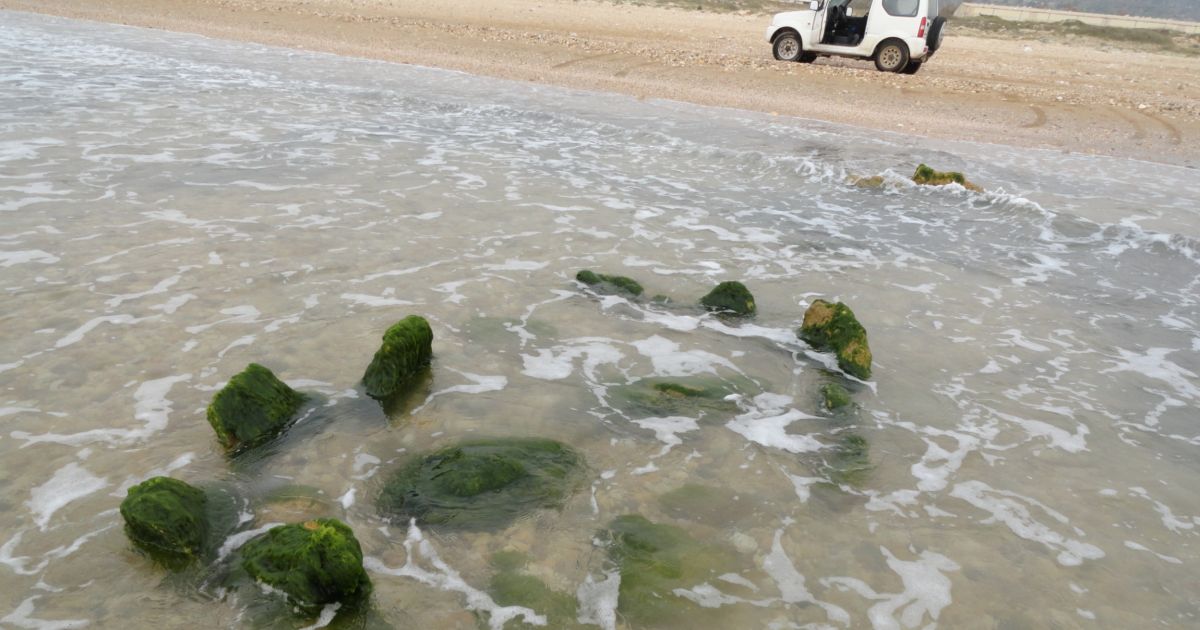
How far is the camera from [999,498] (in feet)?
12.2

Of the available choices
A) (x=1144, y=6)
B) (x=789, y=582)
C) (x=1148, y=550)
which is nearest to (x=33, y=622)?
(x=789, y=582)

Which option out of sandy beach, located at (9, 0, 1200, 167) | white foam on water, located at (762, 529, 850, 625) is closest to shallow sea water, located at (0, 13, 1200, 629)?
white foam on water, located at (762, 529, 850, 625)

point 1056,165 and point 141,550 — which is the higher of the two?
point 1056,165

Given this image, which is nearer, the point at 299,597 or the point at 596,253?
the point at 299,597

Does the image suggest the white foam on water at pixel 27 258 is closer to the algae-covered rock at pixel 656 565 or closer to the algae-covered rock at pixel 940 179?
the algae-covered rock at pixel 656 565

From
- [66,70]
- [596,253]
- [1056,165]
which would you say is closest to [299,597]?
[596,253]

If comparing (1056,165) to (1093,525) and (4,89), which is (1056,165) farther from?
(4,89)

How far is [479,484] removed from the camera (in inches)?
138

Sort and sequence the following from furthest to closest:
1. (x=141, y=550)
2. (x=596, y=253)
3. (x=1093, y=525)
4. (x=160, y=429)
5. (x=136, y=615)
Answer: (x=596, y=253)
(x=160, y=429)
(x=1093, y=525)
(x=141, y=550)
(x=136, y=615)

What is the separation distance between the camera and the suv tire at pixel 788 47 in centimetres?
1816

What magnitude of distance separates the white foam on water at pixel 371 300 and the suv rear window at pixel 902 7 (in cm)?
1503

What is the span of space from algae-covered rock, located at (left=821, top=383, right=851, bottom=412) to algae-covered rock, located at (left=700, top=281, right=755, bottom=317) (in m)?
1.19

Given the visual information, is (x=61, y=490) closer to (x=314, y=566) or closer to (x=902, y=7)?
(x=314, y=566)

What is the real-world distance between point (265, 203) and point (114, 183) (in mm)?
1574
